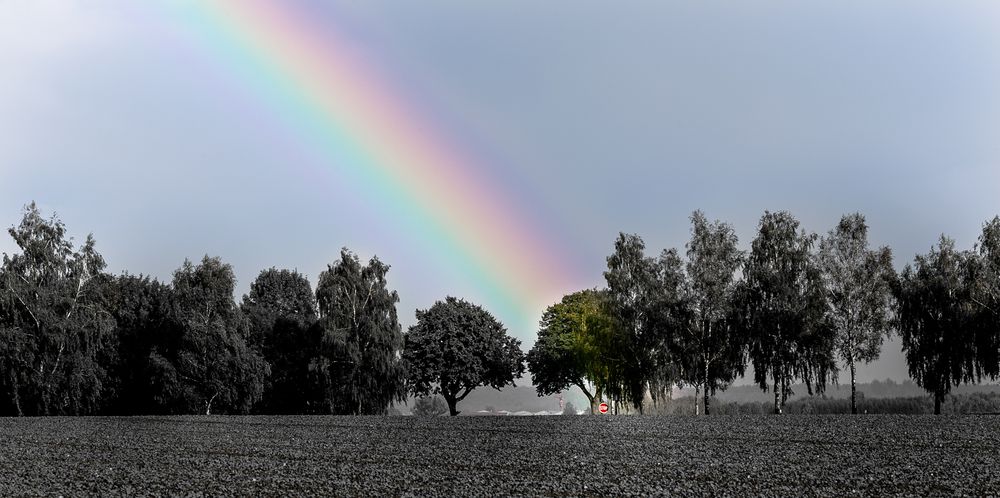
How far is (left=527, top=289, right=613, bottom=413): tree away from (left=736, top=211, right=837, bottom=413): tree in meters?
17.7

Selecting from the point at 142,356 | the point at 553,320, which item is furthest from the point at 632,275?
the point at 142,356

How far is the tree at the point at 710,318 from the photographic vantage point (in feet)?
210

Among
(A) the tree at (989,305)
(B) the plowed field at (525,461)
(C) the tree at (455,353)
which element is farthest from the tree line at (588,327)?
(B) the plowed field at (525,461)

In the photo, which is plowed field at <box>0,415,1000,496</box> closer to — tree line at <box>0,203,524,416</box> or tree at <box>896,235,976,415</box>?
tree at <box>896,235,976,415</box>

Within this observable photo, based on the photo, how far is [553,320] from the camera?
90.9 metres

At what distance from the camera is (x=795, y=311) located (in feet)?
202

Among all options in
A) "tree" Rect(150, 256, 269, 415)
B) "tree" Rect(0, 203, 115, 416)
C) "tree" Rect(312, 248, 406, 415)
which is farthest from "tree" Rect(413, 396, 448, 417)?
"tree" Rect(0, 203, 115, 416)

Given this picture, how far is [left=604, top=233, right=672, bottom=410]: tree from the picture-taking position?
6631cm

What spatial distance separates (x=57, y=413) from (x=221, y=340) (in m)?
13.0

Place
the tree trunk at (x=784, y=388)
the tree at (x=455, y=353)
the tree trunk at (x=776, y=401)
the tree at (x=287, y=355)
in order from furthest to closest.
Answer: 1. the tree at (x=455, y=353)
2. the tree at (x=287, y=355)
3. the tree trunk at (x=784, y=388)
4. the tree trunk at (x=776, y=401)

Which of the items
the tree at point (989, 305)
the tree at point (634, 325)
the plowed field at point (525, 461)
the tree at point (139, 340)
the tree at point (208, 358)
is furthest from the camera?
the tree at point (139, 340)

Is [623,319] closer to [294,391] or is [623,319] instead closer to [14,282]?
[294,391]

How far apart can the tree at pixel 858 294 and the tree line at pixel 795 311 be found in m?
0.07

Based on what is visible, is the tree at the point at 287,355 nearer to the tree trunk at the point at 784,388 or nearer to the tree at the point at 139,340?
the tree at the point at 139,340
